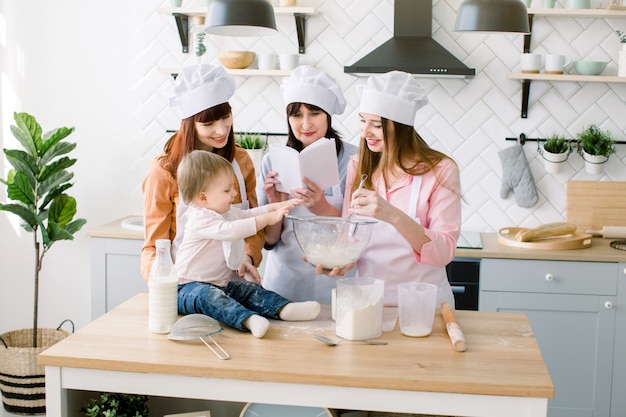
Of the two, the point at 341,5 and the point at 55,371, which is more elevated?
the point at 341,5

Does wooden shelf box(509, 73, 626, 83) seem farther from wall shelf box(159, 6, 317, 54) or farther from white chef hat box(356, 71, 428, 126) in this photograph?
white chef hat box(356, 71, 428, 126)

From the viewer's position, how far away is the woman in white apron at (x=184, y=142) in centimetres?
256

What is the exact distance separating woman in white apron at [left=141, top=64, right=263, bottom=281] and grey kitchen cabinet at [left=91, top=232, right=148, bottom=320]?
4.69ft

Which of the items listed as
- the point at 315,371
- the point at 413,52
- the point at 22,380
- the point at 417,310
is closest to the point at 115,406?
the point at 315,371

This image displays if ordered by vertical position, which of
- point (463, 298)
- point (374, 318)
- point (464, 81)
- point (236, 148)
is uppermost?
point (464, 81)

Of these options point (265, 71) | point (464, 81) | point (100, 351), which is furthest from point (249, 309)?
point (464, 81)

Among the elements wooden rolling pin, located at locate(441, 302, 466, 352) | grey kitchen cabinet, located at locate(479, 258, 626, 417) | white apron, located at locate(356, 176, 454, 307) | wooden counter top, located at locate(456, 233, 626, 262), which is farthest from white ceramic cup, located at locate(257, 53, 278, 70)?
wooden rolling pin, located at locate(441, 302, 466, 352)

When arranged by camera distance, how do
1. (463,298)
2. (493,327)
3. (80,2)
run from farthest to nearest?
(80,2), (463,298), (493,327)

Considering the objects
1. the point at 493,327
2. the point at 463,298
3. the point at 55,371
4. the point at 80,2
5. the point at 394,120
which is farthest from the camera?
the point at 80,2

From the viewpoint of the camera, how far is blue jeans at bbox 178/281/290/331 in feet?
7.23

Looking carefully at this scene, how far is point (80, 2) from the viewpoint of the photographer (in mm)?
4430

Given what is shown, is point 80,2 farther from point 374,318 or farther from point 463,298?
point 374,318

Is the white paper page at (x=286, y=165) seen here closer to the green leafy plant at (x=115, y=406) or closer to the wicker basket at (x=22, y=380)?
the green leafy plant at (x=115, y=406)

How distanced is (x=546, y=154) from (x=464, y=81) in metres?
0.57
